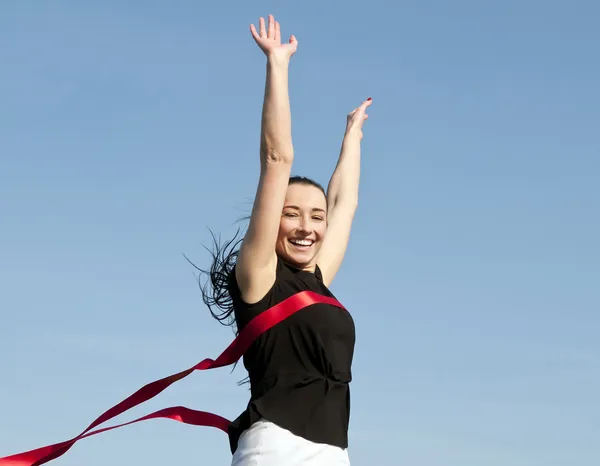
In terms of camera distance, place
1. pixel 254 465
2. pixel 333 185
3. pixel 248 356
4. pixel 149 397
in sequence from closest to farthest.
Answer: pixel 254 465 → pixel 248 356 → pixel 149 397 → pixel 333 185

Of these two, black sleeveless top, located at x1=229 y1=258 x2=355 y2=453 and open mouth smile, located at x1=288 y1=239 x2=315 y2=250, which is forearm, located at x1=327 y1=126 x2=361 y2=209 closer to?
open mouth smile, located at x1=288 y1=239 x2=315 y2=250

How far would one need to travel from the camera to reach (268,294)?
573 cm

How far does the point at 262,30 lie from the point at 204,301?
1558mm

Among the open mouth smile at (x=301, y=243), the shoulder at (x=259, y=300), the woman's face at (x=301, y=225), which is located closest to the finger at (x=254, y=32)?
the woman's face at (x=301, y=225)

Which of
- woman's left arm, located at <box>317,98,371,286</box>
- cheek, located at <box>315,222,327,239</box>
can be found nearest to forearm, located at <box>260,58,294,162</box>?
cheek, located at <box>315,222,327,239</box>

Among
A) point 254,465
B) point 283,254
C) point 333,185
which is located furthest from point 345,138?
point 254,465

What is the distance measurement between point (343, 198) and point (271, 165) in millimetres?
1605

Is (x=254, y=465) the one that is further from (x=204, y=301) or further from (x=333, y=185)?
(x=333, y=185)

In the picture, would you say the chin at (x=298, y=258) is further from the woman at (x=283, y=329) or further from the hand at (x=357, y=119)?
the hand at (x=357, y=119)

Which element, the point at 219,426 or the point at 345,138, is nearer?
the point at 219,426

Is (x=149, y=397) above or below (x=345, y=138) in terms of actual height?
below

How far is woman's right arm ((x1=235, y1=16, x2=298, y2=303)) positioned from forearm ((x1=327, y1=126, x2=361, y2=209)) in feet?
4.91

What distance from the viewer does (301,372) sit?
5.58 metres

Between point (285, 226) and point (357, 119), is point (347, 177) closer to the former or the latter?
point (357, 119)
